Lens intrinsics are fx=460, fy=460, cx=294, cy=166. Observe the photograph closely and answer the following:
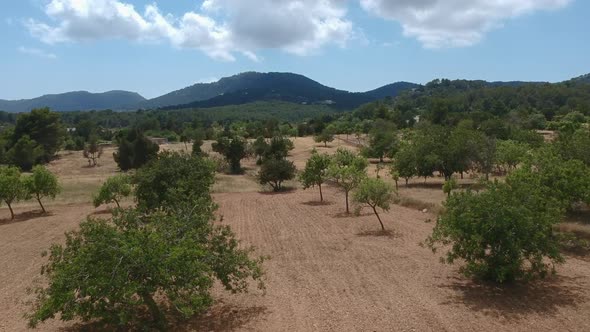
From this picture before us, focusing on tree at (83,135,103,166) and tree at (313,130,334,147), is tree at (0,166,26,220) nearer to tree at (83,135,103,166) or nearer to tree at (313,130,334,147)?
tree at (83,135,103,166)

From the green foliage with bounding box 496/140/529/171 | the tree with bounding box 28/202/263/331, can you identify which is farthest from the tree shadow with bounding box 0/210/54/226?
the green foliage with bounding box 496/140/529/171

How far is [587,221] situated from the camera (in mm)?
25016

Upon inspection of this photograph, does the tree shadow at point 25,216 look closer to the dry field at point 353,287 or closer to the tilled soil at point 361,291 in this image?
the dry field at point 353,287

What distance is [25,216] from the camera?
38.4 m

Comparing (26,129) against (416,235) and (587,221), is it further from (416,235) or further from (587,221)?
(587,221)

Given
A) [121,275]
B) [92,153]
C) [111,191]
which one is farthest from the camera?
[92,153]

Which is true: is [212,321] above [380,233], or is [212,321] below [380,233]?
above

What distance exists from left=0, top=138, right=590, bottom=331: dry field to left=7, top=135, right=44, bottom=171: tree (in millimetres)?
43689

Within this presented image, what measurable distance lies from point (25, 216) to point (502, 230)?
3734cm

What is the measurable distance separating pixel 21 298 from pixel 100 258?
8487mm

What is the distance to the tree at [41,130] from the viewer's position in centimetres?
7967

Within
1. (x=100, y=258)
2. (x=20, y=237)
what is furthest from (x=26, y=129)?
(x=100, y=258)

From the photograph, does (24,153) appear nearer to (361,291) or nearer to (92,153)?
(92,153)

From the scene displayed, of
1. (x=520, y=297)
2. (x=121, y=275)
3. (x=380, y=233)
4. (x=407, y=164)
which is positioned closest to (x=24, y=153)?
(x=407, y=164)
